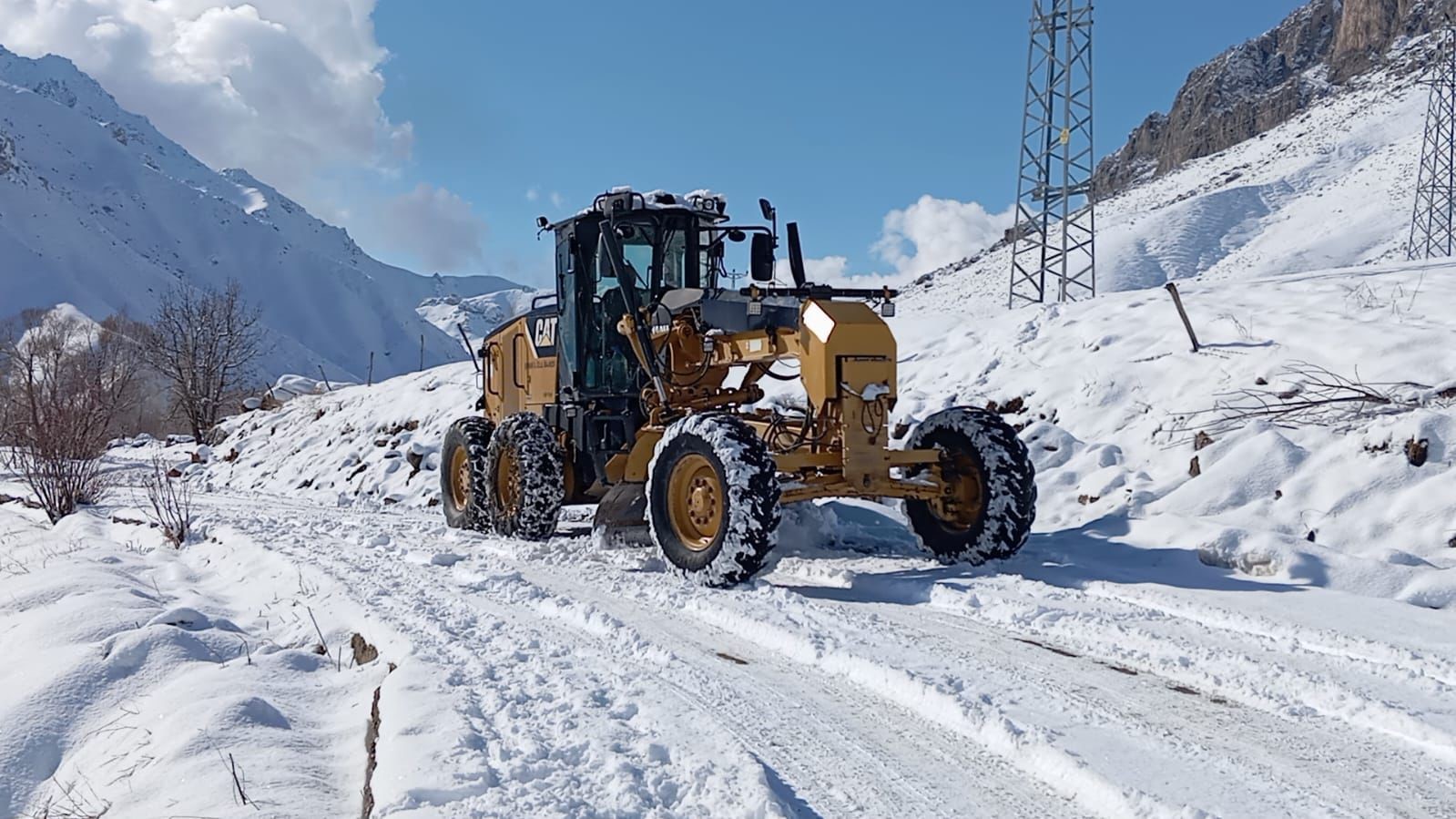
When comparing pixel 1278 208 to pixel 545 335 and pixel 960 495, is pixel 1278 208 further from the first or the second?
pixel 960 495

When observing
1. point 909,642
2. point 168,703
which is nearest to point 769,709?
point 909,642

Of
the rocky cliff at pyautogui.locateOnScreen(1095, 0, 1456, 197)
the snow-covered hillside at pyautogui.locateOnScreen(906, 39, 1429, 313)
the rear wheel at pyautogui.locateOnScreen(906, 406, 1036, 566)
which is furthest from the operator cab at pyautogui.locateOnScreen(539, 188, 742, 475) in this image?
the rocky cliff at pyautogui.locateOnScreen(1095, 0, 1456, 197)

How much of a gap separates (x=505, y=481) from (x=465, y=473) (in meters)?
1.12

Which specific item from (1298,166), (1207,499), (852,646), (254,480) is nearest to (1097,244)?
(1298,166)

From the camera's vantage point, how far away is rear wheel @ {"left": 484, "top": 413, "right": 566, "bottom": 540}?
29.7ft

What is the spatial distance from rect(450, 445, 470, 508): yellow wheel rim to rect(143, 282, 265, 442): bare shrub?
21.4 metres

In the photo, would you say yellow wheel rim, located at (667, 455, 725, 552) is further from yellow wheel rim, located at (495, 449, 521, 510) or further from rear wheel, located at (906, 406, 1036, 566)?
yellow wheel rim, located at (495, 449, 521, 510)

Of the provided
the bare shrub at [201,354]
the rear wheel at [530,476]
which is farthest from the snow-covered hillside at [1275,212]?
the rear wheel at [530,476]

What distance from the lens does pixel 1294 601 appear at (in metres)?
5.67

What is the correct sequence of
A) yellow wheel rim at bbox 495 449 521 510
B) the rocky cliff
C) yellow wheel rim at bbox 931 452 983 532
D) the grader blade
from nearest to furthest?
yellow wheel rim at bbox 931 452 983 532, the grader blade, yellow wheel rim at bbox 495 449 521 510, the rocky cliff

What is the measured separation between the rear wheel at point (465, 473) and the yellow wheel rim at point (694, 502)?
11.8ft

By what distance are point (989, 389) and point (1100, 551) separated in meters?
4.27

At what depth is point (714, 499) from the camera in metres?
6.81

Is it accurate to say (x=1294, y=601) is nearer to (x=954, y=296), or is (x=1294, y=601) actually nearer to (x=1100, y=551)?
(x=1100, y=551)
